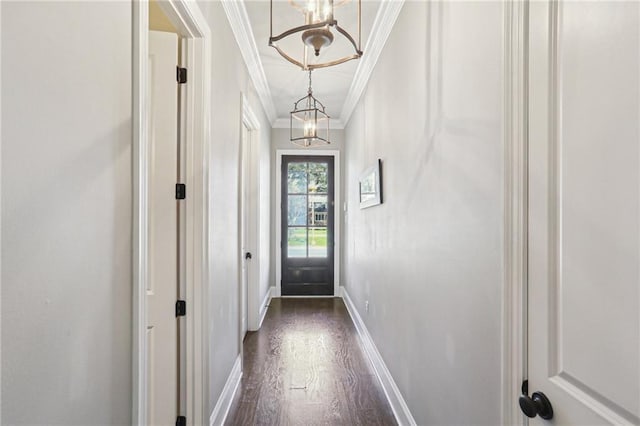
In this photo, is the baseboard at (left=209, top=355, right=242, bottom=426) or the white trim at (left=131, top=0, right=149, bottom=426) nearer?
the white trim at (left=131, top=0, right=149, bottom=426)

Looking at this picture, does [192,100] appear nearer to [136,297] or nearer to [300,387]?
[136,297]

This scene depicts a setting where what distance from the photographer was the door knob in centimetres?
82

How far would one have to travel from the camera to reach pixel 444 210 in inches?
57.4

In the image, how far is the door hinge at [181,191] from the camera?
5.63ft

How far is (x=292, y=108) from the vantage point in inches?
179

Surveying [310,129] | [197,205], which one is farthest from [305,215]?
[197,205]

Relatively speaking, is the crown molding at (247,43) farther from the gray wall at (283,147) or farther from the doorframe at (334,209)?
the doorframe at (334,209)

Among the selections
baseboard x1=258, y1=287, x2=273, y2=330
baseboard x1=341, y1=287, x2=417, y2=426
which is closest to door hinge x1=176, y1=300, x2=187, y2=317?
baseboard x1=341, y1=287, x2=417, y2=426

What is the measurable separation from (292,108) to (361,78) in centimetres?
140

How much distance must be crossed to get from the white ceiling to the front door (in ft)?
3.40

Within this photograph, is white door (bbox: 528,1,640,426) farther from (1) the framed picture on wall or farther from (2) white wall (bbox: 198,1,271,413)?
(1) the framed picture on wall

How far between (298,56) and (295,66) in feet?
0.64

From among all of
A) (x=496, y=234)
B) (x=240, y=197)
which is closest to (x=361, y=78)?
(x=240, y=197)

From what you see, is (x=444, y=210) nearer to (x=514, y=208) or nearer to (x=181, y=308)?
(x=514, y=208)
